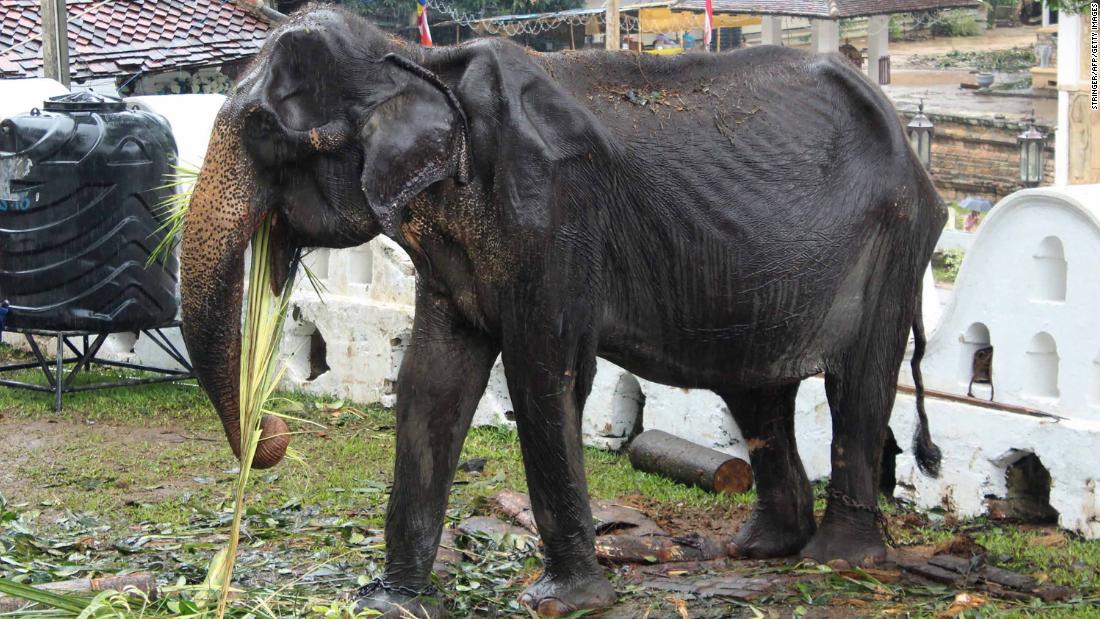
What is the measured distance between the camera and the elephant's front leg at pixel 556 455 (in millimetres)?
5727

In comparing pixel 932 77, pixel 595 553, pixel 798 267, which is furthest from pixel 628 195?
pixel 932 77

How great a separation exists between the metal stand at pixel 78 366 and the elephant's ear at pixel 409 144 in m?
5.38

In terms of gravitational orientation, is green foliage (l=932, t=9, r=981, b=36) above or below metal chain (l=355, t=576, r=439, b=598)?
above

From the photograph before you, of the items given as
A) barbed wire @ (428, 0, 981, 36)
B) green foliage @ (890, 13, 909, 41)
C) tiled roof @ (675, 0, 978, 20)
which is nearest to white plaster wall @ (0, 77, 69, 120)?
barbed wire @ (428, 0, 981, 36)

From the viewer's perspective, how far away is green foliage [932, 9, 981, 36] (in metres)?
42.6

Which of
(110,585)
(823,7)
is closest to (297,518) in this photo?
(110,585)

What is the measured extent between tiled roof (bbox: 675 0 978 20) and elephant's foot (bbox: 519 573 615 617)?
Result: 25146 mm

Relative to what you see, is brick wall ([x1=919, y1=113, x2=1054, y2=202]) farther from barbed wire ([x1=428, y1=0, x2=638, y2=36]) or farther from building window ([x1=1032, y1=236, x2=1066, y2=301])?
building window ([x1=1032, y1=236, x2=1066, y2=301])

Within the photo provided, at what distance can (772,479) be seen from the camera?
6.88m

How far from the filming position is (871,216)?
6.34 m

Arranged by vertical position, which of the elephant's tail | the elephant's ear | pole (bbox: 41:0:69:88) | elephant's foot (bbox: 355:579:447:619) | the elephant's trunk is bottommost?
elephant's foot (bbox: 355:579:447:619)

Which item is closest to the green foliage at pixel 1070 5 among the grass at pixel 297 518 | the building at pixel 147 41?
the building at pixel 147 41

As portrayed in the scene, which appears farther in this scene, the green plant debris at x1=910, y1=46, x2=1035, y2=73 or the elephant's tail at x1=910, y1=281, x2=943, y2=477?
the green plant debris at x1=910, y1=46, x2=1035, y2=73

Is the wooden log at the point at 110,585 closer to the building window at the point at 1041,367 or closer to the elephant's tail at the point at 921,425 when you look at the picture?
the elephant's tail at the point at 921,425
